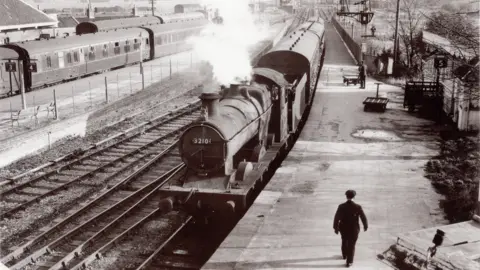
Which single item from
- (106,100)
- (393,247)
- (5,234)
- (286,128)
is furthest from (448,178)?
(106,100)

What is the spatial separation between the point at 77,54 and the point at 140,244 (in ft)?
69.2

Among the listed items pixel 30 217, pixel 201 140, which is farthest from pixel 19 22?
pixel 201 140

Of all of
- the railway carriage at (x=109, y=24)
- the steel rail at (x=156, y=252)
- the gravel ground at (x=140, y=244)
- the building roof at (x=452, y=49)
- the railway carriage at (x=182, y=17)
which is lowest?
the gravel ground at (x=140, y=244)

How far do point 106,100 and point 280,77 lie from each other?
13.1 m

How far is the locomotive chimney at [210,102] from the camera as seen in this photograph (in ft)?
36.6

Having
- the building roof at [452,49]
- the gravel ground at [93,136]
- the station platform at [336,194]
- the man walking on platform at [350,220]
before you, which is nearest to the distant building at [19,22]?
the gravel ground at [93,136]

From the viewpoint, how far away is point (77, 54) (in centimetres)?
2983

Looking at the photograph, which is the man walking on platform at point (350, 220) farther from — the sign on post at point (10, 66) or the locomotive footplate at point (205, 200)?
the sign on post at point (10, 66)

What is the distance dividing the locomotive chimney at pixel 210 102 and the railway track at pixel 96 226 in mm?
1760

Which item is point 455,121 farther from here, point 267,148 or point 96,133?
point 96,133

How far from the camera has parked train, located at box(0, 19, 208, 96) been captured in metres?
25.5

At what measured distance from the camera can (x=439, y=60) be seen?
741 inches

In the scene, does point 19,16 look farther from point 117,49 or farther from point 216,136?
point 216,136

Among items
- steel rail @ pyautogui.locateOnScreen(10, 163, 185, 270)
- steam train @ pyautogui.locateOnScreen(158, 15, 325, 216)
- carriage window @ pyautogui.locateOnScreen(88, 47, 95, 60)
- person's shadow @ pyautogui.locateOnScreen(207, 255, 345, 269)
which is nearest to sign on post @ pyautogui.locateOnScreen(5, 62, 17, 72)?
carriage window @ pyautogui.locateOnScreen(88, 47, 95, 60)
